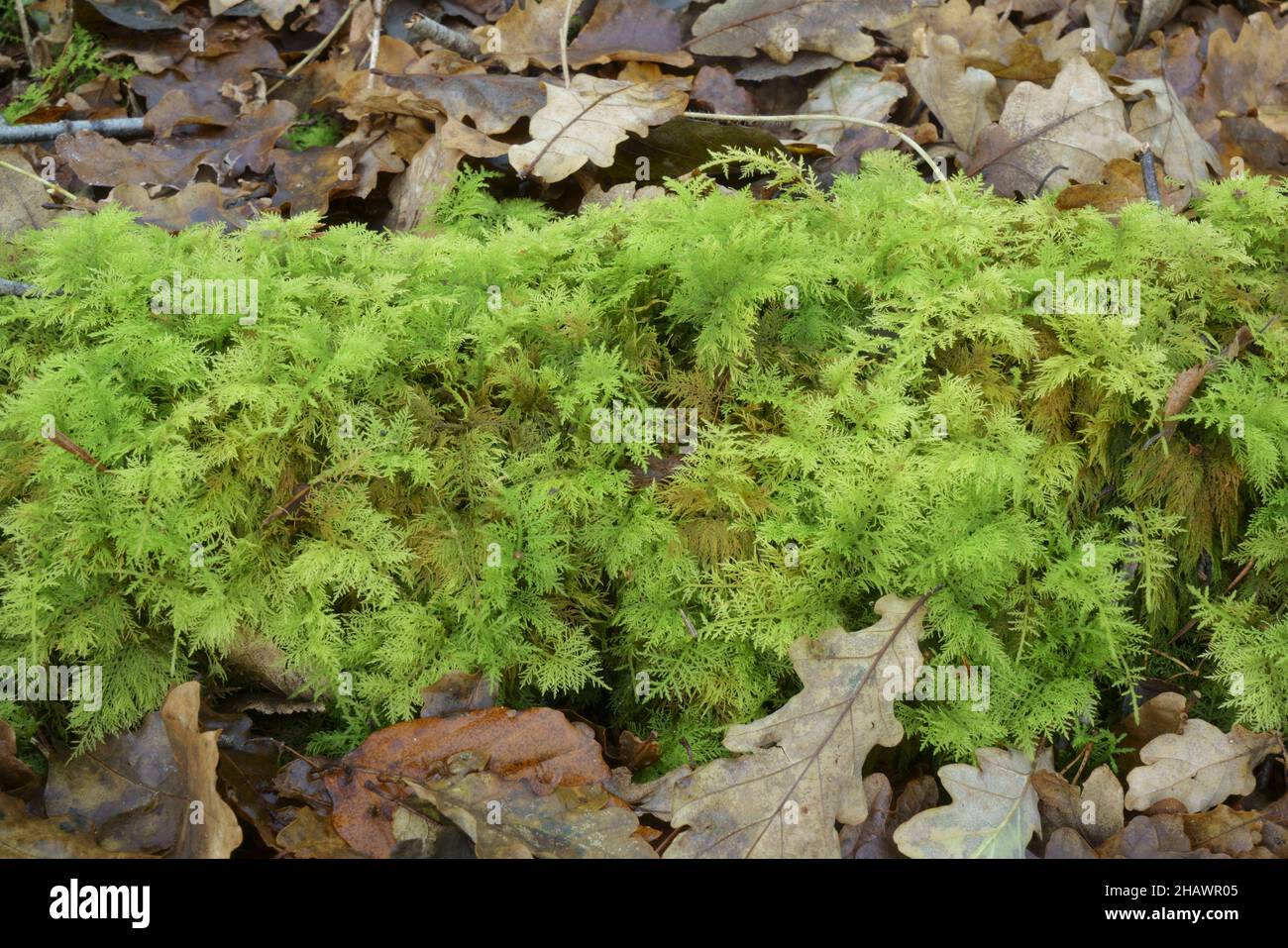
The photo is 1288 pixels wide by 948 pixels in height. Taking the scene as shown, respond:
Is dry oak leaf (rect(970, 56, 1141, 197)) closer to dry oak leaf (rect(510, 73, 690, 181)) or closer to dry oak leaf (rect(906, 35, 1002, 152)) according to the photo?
dry oak leaf (rect(906, 35, 1002, 152))

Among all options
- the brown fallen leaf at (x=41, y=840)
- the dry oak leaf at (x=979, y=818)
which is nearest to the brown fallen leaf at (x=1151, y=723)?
the dry oak leaf at (x=979, y=818)

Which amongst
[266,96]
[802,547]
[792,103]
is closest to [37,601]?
[802,547]

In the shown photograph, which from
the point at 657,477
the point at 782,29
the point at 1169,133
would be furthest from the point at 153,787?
the point at 1169,133

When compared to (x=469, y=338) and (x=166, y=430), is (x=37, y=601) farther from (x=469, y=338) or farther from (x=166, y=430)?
(x=469, y=338)

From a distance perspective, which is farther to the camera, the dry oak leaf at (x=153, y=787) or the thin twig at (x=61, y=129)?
the thin twig at (x=61, y=129)

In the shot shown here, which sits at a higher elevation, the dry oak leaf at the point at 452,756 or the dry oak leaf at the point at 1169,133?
the dry oak leaf at the point at 1169,133

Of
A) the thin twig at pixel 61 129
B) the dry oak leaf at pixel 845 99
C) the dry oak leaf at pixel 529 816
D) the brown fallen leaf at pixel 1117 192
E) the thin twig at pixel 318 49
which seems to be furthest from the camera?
the thin twig at pixel 318 49

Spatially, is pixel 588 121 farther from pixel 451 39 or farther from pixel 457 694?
pixel 457 694

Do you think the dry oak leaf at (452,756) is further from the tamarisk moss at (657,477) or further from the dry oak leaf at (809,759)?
the dry oak leaf at (809,759)
